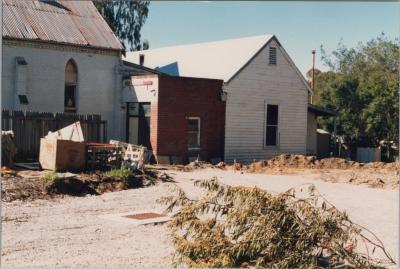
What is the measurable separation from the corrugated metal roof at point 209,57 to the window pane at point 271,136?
11.7ft

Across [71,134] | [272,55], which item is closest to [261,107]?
[272,55]

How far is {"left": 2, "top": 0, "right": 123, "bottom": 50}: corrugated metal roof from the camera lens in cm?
2364

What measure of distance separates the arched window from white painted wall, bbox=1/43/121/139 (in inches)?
7.6

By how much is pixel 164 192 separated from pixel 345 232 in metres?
8.49

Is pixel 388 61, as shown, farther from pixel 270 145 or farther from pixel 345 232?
pixel 345 232

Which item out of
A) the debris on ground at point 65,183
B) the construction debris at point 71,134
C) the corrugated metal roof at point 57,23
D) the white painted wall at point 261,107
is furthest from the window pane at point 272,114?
the construction debris at point 71,134

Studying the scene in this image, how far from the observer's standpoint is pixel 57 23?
990 inches

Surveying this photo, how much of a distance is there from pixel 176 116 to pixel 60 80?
5.33m

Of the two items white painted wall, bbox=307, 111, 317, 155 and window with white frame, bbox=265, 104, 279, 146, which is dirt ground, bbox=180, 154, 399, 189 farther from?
white painted wall, bbox=307, 111, 317, 155

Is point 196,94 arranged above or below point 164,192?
above

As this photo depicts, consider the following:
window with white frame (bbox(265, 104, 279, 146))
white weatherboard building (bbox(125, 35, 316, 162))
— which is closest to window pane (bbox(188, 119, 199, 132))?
white weatherboard building (bbox(125, 35, 316, 162))

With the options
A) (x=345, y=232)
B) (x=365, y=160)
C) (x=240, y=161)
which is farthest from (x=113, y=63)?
(x=345, y=232)

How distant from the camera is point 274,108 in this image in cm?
→ 2741

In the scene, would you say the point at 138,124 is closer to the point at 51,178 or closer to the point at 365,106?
the point at 51,178
